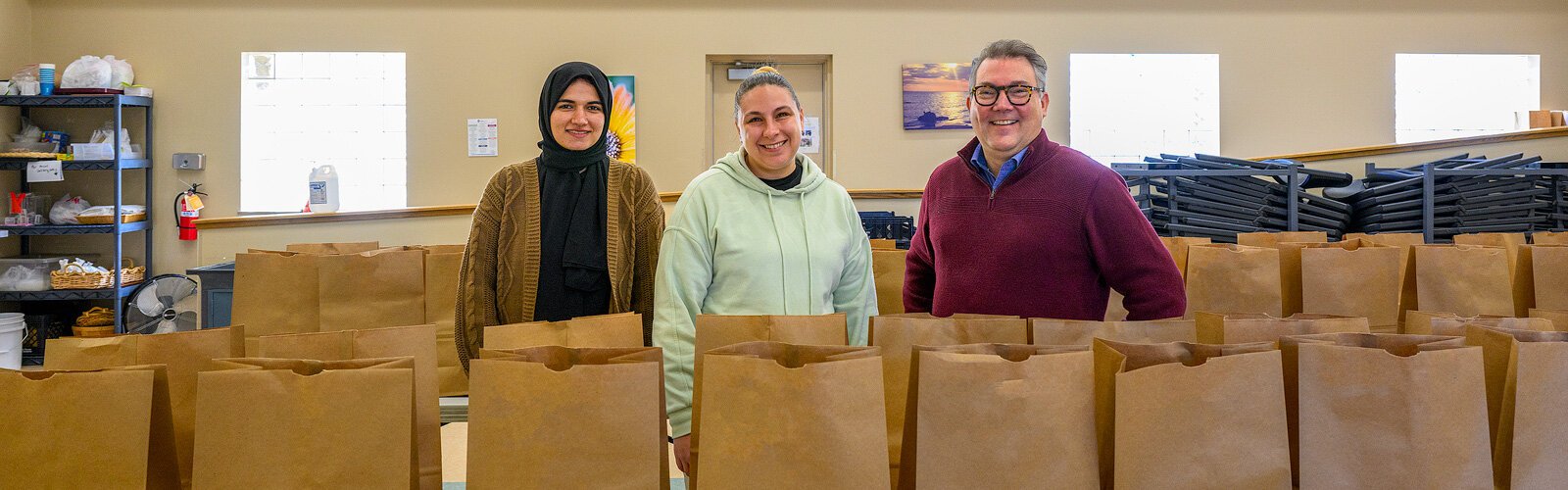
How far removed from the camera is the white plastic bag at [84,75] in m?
5.89

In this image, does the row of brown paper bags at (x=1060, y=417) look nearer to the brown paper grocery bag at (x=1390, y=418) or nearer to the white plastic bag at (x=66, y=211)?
the brown paper grocery bag at (x=1390, y=418)

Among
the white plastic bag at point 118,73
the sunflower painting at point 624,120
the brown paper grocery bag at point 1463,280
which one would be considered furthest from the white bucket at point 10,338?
the brown paper grocery bag at point 1463,280

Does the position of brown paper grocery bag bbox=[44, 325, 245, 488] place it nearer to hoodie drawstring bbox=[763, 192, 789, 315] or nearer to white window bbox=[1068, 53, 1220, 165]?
hoodie drawstring bbox=[763, 192, 789, 315]

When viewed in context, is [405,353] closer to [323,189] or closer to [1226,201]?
[1226,201]

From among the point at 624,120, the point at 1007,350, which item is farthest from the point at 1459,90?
the point at 1007,350

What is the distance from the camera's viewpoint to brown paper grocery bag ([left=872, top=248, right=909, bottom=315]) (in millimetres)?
2428

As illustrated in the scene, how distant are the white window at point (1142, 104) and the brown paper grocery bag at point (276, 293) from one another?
5585mm

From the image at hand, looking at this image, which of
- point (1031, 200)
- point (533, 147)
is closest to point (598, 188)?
point (1031, 200)

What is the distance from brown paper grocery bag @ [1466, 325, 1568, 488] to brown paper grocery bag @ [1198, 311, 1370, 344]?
0.57 feet

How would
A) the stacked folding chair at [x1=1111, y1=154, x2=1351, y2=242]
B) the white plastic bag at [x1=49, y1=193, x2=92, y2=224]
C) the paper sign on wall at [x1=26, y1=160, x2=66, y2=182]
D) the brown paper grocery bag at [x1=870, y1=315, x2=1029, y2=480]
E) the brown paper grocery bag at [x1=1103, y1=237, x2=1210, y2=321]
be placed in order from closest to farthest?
the brown paper grocery bag at [x1=870, y1=315, x2=1029, y2=480]
the brown paper grocery bag at [x1=1103, y1=237, x2=1210, y2=321]
the stacked folding chair at [x1=1111, y1=154, x2=1351, y2=242]
the paper sign on wall at [x1=26, y1=160, x2=66, y2=182]
the white plastic bag at [x1=49, y1=193, x2=92, y2=224]

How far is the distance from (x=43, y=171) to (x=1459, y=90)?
9.56 m

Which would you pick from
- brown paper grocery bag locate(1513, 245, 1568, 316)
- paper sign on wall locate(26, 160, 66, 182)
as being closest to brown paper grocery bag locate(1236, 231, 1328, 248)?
brown paper grocery bag locate(1513, 245, 1568, 316)

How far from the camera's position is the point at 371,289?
2.17 meters

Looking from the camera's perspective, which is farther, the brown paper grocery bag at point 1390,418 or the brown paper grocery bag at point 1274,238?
the brown paper grocery bag at point 1274,238
